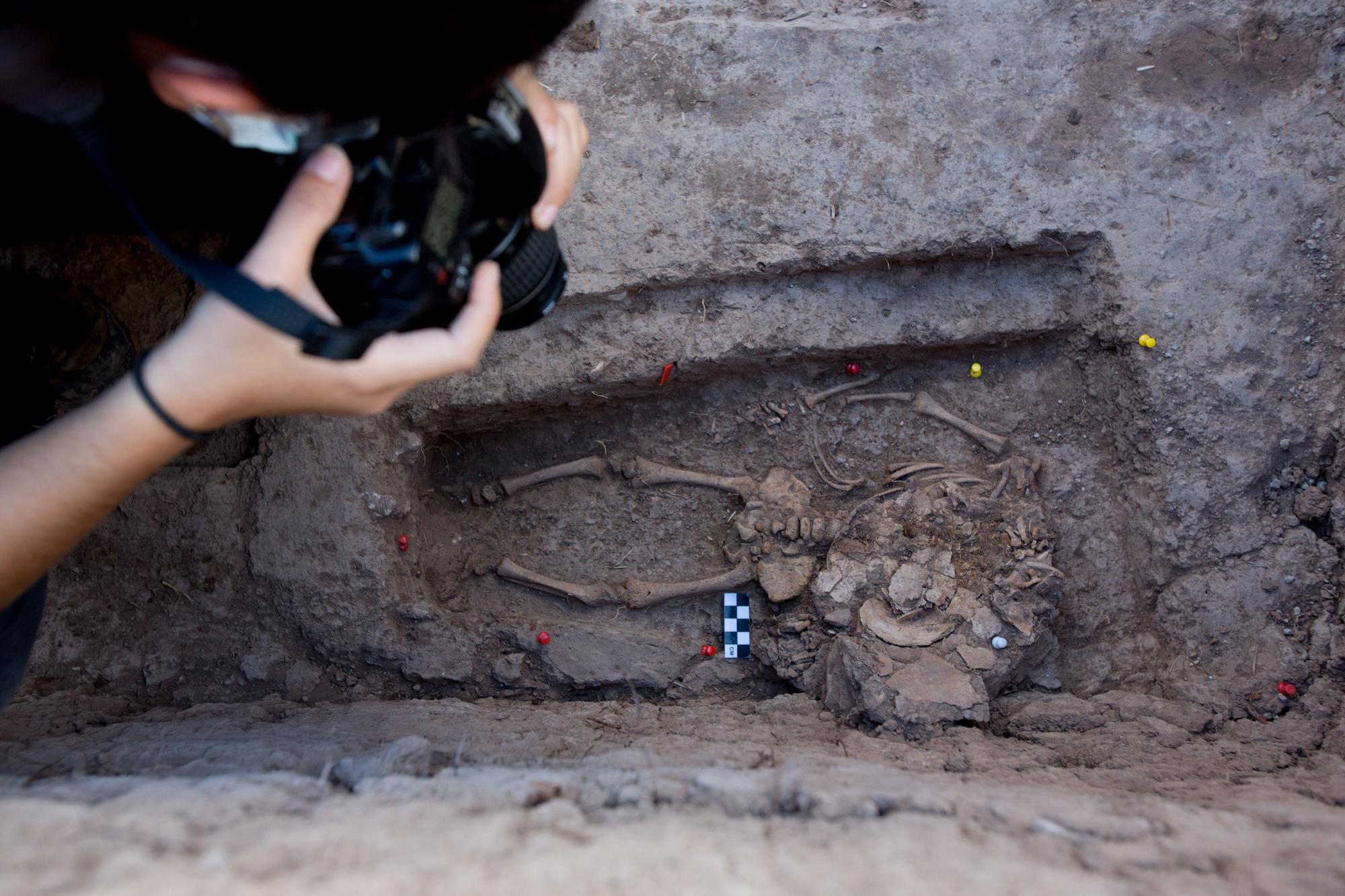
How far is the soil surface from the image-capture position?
2.79 m

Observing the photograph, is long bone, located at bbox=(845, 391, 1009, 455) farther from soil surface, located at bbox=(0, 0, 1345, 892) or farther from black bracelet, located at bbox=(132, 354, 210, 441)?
black bracelet, located at bbox=(132, 354, 210, 441)

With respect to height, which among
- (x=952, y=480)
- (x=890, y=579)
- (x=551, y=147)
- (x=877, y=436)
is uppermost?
(x=551, y=147)

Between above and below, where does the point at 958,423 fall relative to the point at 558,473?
above

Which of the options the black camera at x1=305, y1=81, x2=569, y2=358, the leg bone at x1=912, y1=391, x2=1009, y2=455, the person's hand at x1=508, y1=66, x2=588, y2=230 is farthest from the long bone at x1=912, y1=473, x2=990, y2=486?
the black camera at x1=305, y1=81, x2=569, y2=358

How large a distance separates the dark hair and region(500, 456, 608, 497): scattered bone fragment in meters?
2.23

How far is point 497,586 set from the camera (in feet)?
10.7

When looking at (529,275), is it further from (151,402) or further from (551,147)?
(151,402)

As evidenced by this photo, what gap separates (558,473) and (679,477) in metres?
0.45

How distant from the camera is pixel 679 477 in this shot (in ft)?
10.7

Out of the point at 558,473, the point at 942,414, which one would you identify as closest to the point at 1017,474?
the point at 942,414

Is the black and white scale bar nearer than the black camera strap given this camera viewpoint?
No

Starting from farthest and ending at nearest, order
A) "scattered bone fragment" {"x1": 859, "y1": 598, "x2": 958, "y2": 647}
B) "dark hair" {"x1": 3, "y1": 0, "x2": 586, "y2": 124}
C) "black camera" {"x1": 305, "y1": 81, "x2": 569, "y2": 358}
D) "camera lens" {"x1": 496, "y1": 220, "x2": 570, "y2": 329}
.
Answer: "scattered bone fragment" {"x1": 859, "y1": 598, "x2": 958, "y2": 647}, "camera lens" {"x1": 496, "y1": 220, "x2": 570, "y2": 329}, "black camera" {"x1": 305, "y1": 81, "x2": 569, "y2": 358}, "dark hair" {"x1": 3, "y1": 0, "x2": 586, "y2": 124}

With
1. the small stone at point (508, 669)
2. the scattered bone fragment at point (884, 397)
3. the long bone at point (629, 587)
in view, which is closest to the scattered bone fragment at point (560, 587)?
the long bone at point (629, 587)

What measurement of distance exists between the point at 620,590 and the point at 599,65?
6.04 feet
